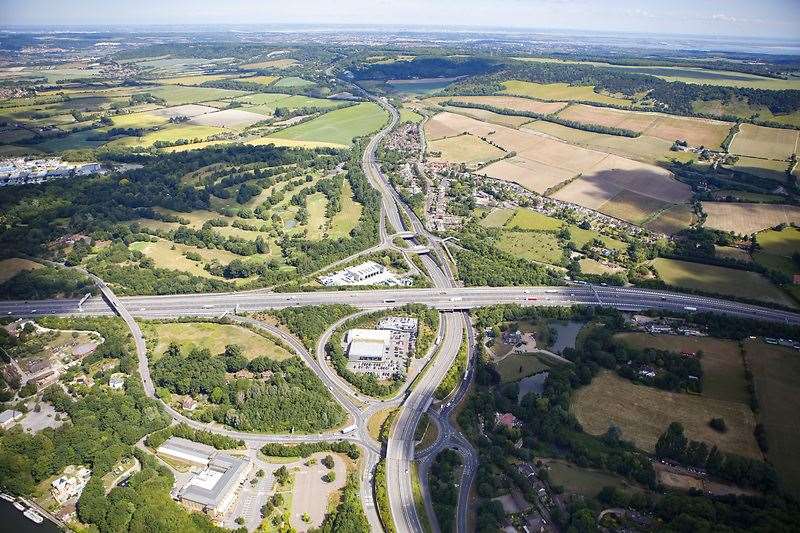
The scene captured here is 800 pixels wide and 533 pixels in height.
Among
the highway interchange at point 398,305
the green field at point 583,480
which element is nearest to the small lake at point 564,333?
the highway interchange at point 398,305

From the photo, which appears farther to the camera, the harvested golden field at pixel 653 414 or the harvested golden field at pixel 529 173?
the harvested golden field at pixel 529 173

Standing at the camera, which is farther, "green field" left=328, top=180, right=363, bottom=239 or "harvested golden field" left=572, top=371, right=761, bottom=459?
"green field" left=328, top=180, right=363, bottom=239

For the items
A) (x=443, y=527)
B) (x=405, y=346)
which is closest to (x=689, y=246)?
(x=405, y=346)

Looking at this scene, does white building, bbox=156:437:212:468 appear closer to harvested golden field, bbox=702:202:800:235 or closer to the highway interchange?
the highway interchange

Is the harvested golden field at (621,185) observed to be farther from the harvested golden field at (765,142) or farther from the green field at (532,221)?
the harvested golden field at (765,142)

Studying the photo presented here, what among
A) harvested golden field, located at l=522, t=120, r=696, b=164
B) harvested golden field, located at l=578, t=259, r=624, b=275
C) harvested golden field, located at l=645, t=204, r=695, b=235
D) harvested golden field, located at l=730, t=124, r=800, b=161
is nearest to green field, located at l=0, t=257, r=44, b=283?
harvested golden field, located at l=578, t=259, r=624, b=275

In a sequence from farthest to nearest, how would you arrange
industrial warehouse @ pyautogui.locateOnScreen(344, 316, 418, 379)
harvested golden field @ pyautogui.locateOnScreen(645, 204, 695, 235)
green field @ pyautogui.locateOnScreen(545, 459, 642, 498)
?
1. harvested golden field @ pyautogui.locateOnScreen(645, 204, 695, 235)
2. industrial warehouse @ pyautogui.locateOnScreen(344, 316, 418, 379)
3. green field @ pyautogui.locateOnScreen(545, 459, 642, 498)

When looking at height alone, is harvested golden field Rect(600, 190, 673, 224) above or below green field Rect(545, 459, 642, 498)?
above

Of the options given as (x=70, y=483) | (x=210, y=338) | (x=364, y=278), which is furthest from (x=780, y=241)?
(x=70, y=483)
